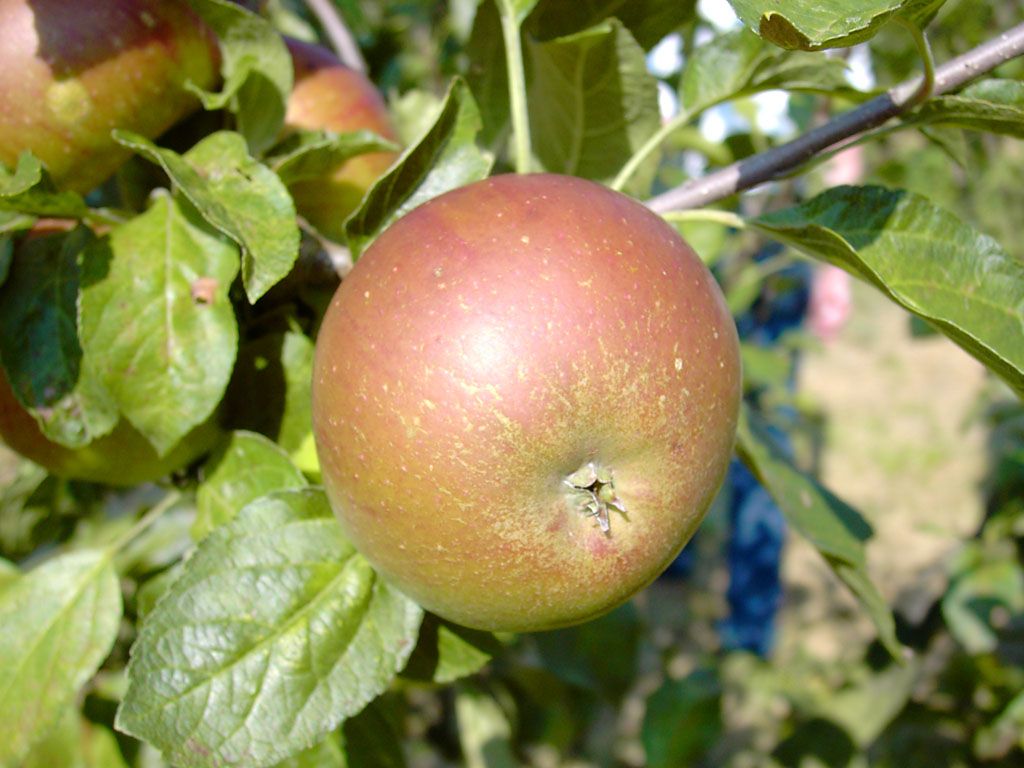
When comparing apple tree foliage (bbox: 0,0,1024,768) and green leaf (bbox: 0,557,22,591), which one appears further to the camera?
green leaf (bbox: 0,557,22,591)

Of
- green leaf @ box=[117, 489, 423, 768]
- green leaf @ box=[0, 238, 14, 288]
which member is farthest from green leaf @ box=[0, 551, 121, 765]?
green leaf @ box=[0, 238, 14, 288]

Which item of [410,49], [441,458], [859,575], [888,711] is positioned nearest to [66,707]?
[441,458]

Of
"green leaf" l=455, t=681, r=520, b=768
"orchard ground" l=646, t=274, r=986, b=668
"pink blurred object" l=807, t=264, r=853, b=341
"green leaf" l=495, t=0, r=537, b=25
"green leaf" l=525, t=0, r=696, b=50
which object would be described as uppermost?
"green leaf" l=495, t=0, r=537, b=25

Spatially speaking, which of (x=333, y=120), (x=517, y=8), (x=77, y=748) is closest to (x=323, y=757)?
(x=77, y=748)

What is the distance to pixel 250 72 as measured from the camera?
2.93 feet

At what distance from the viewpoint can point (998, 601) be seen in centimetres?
197

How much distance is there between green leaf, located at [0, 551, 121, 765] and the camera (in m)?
0.85

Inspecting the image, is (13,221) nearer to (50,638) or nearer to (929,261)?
(50,638)

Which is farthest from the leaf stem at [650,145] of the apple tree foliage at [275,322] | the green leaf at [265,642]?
the green leaf at [265,642]

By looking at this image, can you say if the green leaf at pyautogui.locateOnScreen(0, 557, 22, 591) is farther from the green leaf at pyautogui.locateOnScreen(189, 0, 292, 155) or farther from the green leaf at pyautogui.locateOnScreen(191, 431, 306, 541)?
the green leaf at pyautogui.locateOnScreen(189, 0, 292, 155)

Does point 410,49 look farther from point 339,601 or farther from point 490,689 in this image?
point 339,601

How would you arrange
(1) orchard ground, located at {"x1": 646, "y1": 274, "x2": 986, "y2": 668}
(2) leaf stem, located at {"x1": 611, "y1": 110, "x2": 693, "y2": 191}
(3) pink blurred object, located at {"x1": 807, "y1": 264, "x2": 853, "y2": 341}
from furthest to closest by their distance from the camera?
(3) pink blurred object, located at {"x1": 807, "y1": 264, "x2": 853, "y2": 341} < (1) orchard ground, located at {"x1": 646, "y1": 274, "x2": 986, "y2": 668} < (2) leaf stem, located at {"x1": 611, "y1": 110, "x2": 693, "y2": 191}

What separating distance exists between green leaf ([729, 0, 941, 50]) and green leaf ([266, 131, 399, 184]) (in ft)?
1.28

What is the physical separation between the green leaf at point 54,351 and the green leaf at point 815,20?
610 millimetres
